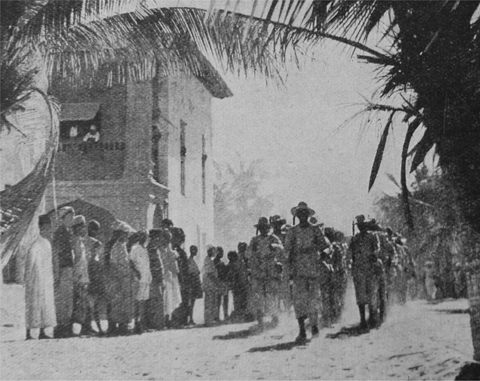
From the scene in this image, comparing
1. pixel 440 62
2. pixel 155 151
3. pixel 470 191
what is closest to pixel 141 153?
pixel 155 151

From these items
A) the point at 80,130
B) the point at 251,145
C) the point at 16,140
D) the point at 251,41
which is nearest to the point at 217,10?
the point at 251,41

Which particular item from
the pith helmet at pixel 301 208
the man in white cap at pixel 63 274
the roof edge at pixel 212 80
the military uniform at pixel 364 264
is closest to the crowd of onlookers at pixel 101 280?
the man in white cap at pixel 63 274

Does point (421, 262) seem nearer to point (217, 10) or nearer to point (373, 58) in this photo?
point (373, 58)

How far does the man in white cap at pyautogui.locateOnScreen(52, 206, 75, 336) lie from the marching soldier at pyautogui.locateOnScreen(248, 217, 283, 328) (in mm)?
1121

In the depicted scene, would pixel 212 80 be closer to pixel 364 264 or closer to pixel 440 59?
pixel 440 59

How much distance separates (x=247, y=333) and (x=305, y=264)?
65 cm

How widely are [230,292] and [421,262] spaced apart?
1.28 meters

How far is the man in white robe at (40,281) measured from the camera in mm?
3471

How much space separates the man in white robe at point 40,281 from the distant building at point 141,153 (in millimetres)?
210

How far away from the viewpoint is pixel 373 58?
2969 millimetres

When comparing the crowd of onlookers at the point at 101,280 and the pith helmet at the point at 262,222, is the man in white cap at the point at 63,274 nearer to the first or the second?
the crowd of onlookers at the point at 101,280

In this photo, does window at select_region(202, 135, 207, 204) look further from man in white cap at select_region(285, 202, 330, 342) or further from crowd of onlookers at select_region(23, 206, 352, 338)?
man in white cap at select_region(285, 202, 330, 342)

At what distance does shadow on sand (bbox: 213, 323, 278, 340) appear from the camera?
329 cm

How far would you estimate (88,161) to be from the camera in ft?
11.3
